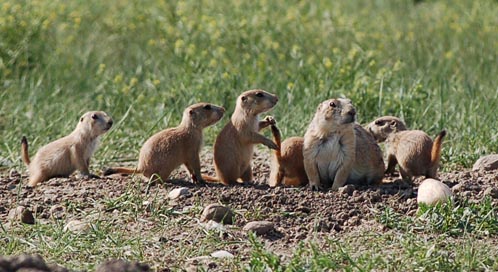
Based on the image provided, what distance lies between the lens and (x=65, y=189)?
7.33 m

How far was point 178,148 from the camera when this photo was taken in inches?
292

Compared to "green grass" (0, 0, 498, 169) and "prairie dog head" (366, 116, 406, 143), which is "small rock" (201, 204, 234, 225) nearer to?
"prairie dog head" (366, 116, 406, 143)

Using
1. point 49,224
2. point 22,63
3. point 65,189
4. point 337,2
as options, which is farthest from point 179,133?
point 337,2

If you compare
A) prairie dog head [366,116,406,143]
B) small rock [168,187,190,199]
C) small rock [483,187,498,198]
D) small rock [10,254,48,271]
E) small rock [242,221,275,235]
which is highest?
small rock [10,254,48,271]

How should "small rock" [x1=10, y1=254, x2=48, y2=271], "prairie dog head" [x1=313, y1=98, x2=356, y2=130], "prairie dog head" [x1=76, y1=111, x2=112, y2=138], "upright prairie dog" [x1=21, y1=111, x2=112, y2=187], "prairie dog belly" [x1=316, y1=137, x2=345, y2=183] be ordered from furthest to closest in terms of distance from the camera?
"prairie dog head" [x1=76, y1=111, x2=112, y2=138]
"upright prairie dog" [x1=21, y1=111, x2=112, y2=187]
"prairie dog belly" [x1=316, y1=137, x2=345, y2=183]
"prairie dog head" [x1=313, y1=98, x2=356, y2=130]
"small rock" [x1=10, y1=254, x2=48, y2=271]

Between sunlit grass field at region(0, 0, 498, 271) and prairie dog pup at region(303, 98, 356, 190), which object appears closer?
prairie dog pup at region(303, 98, 356, 190)

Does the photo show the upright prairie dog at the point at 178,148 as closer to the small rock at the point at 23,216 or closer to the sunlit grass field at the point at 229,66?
the small rock at the point at 23,216

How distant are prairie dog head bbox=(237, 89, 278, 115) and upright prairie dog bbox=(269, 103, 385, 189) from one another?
0.79 feet

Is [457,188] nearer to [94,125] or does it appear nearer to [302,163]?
[302,163]

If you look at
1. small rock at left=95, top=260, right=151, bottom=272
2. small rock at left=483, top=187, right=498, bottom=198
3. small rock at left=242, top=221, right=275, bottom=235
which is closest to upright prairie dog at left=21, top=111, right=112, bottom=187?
small rock at left=242, top=221, right=275, bottom=235

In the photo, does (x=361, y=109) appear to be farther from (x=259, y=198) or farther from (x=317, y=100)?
(x=259, y=198)

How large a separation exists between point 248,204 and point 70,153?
1.88 m

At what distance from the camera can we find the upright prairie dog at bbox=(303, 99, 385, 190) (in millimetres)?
7082

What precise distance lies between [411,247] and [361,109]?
3708 mm
